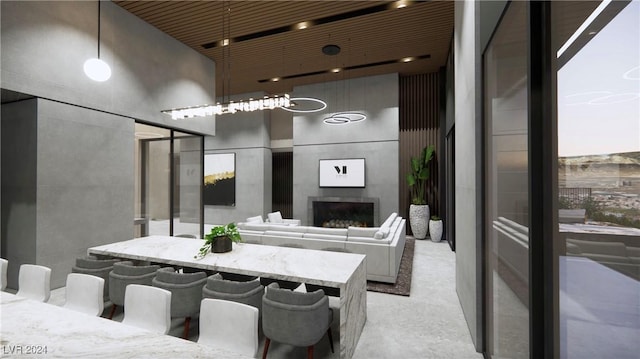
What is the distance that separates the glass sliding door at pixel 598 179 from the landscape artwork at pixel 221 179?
9.15 m

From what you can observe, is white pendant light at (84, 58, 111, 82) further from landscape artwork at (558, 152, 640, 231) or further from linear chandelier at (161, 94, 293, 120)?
landscape artwork at (558, 152, 640, 231)

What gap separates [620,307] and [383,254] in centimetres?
335

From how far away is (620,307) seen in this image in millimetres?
817

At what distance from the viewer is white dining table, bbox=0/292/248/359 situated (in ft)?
4.19

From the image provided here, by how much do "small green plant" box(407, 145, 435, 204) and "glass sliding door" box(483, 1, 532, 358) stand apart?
4952mm

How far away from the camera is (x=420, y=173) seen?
7367mm

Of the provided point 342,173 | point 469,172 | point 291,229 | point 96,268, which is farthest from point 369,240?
point 342,173

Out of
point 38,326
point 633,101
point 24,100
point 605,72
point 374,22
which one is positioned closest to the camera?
point 633,101

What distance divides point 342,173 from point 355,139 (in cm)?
106

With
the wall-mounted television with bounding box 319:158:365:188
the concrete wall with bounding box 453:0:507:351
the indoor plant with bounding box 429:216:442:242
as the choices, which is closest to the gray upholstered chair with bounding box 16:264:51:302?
the concrete wall with bounding box 453:0:507:351

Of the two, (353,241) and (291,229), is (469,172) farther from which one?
(291,229)

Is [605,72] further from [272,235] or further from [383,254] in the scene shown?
[272,235]

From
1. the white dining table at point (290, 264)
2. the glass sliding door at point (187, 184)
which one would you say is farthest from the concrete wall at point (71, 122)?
the white dining table at point (290, 264)

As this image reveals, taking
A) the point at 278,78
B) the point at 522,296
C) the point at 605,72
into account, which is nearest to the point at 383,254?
the point at 522,296
